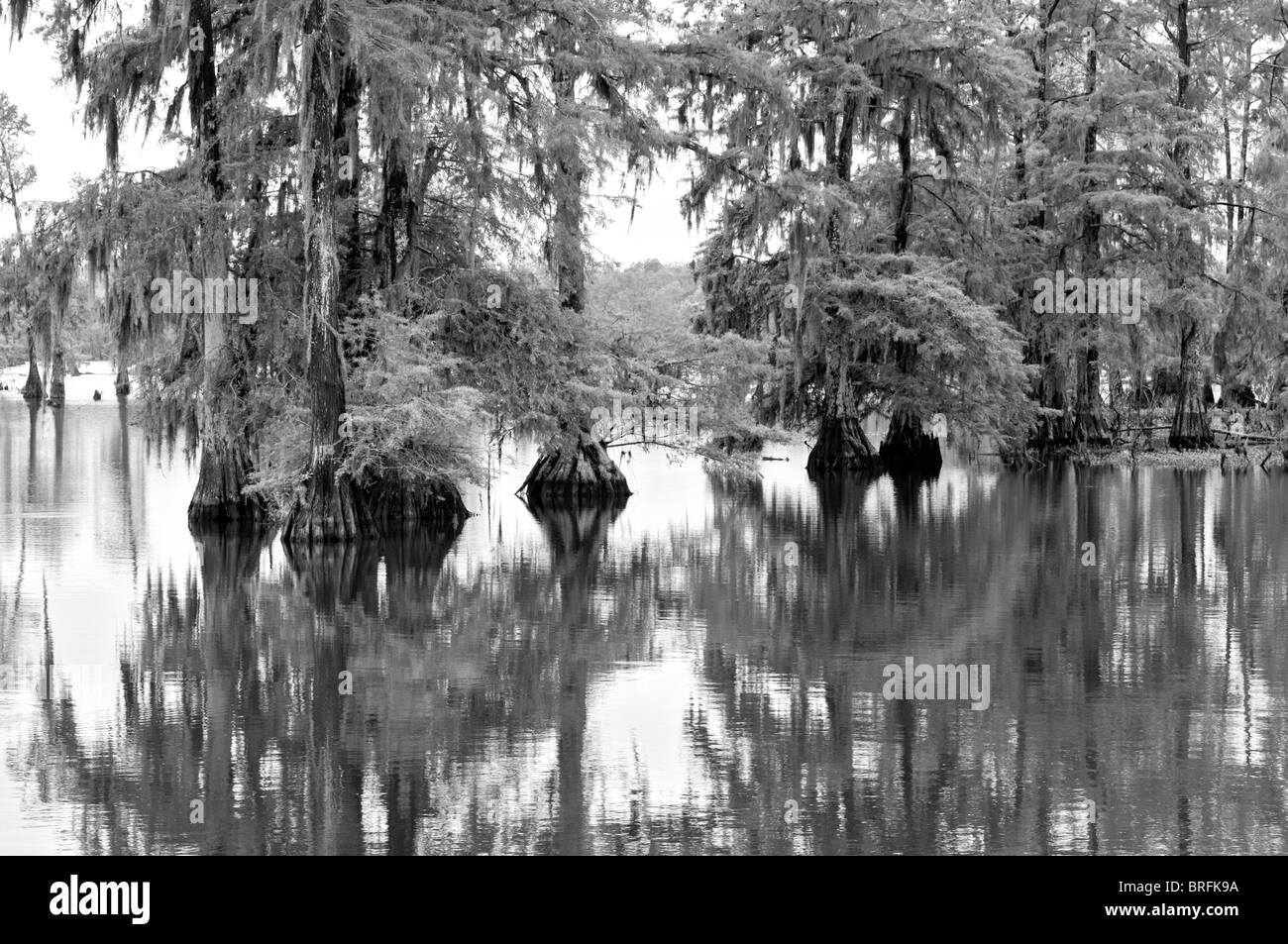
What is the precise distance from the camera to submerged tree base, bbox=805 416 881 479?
34.9 m

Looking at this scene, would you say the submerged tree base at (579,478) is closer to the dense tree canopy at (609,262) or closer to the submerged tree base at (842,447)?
the dense tree canopy at (609,262)

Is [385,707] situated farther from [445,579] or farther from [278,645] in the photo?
[445,579]

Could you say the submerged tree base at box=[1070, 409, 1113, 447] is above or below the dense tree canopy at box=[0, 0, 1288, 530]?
below

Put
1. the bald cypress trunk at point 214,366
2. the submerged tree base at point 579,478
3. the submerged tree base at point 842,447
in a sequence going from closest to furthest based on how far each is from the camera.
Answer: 1. the bald cypress trunk at point 214,366
2. the submerged tree base at point 579,478
3. the submerged tree base at point 842,447

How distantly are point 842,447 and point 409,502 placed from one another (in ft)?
48.7

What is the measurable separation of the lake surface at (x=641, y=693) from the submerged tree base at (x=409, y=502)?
35.9 inches

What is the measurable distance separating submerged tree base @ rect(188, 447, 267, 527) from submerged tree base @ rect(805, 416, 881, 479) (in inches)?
622

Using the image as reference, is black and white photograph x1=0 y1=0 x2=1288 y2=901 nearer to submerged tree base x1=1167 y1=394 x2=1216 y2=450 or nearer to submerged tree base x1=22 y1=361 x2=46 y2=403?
submerged tree base x1=1167 y1=394 x2=1216 y2=450

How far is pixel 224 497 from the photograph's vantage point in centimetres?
2186

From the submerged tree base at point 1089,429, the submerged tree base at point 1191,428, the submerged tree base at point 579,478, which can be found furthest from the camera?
the submerged tree base at point 1089,429

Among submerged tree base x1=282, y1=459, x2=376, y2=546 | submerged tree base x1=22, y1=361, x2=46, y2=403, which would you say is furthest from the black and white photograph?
submerged tree base x1=22, y1=361, x2=46, y2=403

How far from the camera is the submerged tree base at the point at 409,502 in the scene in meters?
21.8

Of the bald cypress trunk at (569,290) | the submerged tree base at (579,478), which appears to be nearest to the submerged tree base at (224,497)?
the bald cypress trunk at (569,290)
